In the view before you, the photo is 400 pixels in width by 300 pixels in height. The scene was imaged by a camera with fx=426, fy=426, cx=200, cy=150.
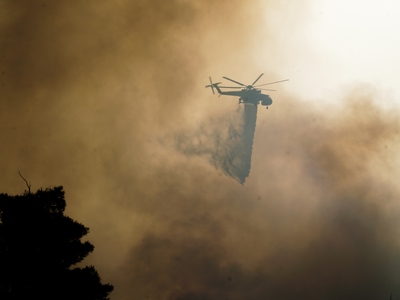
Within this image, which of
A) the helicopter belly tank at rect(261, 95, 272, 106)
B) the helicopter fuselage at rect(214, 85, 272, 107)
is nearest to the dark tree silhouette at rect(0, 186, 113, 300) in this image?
the helicopter fuselage at rect(214, 85, 272, 107)

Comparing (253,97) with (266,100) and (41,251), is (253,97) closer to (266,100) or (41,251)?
(266,100)

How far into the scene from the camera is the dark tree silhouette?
2320 centimetres

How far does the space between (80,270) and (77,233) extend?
2142mm

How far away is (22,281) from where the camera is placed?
23.4 meters

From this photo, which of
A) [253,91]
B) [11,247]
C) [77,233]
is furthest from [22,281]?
[253,91]

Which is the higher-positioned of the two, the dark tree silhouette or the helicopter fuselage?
the helicopter fuselage

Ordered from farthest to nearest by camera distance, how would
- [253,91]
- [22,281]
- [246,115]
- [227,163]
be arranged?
[227,163] < [246,115] < [253,91] < [22,281]

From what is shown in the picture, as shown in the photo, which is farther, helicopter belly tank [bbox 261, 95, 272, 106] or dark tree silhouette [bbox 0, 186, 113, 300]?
helicopter belly tank [bbox 261, 95, 272, 106]

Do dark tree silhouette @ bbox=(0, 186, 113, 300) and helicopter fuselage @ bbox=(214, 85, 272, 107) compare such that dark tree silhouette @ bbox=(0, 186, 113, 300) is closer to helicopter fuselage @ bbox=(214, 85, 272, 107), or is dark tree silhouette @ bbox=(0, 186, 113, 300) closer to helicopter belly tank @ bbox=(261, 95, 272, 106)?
helicopter fuselage @ bbox=(214, 85, 272, 107)

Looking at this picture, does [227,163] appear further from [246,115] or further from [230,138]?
[246,115]

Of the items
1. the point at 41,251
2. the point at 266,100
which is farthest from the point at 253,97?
the point at 41,251

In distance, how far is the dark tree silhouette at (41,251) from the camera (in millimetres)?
23203

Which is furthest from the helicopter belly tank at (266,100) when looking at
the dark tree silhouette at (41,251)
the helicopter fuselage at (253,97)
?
the dark tree silhouette at (41,251)

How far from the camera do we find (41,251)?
2412 centimetres
